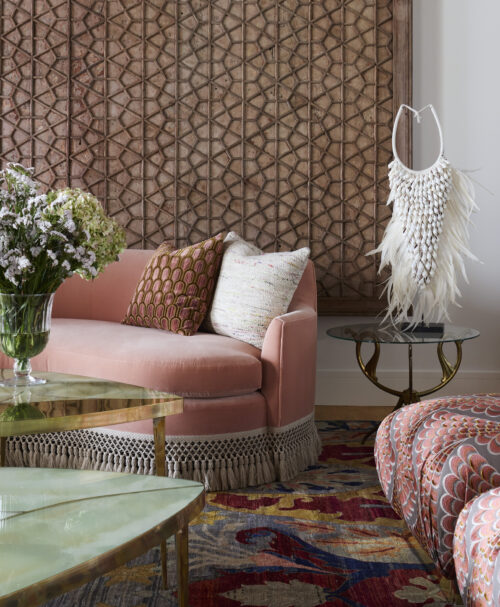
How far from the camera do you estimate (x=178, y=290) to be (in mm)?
2777

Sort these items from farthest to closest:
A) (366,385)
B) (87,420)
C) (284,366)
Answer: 1. (366,385)
2. (284,366)
3. (87,420)

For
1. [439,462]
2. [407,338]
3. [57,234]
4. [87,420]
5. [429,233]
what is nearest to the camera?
[439,462]

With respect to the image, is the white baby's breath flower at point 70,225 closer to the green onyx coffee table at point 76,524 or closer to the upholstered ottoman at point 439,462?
the green onyx coffee table at point 76,524

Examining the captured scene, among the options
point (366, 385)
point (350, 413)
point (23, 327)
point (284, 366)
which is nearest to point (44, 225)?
point (23, 327)

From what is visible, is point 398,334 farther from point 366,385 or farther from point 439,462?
point 439,462

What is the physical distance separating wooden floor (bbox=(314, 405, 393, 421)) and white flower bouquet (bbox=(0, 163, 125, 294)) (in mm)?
1867

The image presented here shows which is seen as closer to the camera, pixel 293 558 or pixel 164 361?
pixel 293 558

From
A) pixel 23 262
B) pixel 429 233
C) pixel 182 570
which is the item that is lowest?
pixel 182 570

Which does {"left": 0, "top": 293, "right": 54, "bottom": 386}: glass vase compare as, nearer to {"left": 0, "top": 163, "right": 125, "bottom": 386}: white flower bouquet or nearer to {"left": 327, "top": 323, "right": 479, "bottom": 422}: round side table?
{"left": 0, "top": 163, "right": 125, "bottom": 386}: white flower bouquet

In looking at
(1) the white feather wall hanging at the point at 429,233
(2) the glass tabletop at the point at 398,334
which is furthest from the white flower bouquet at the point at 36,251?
(1) the white feather wall hanging at the point at 429,233

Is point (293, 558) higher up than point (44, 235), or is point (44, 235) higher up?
point (44, 235)

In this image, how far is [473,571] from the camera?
112 centimetres

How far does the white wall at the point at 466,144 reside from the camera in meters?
3.43

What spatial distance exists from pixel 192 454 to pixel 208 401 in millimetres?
191
